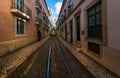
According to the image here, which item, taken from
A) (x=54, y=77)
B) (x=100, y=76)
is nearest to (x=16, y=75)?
(x=54, y=77)

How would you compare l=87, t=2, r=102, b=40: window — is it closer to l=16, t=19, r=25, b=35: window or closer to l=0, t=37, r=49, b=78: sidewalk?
l=0, t=37, r=49, b=78: sidewalk

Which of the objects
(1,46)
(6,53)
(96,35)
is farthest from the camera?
(6,53)

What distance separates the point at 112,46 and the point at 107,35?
655mm

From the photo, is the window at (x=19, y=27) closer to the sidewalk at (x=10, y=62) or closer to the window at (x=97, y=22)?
the sidewalk at (x=10, y=62)

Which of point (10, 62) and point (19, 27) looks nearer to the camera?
point (10, 62)

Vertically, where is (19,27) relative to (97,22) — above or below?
above

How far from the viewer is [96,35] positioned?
761 cm

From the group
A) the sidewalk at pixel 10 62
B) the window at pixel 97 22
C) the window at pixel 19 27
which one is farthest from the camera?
the window at pixel 19 27

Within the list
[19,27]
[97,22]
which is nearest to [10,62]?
[97,22]

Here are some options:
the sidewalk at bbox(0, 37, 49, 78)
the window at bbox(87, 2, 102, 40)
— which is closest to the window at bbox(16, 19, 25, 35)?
the sidewalk at bbox(0, 37, 49, 78)

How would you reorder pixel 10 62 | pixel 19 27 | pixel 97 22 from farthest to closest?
1. pixel 19 27
2. pixel 97 22
3. pixel 10 62

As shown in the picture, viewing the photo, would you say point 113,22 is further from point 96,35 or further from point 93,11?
point 93,11

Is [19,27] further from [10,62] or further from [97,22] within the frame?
[97,22]

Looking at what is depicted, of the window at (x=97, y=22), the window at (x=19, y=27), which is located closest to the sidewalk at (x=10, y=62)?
the window at (x=19, y=27)
